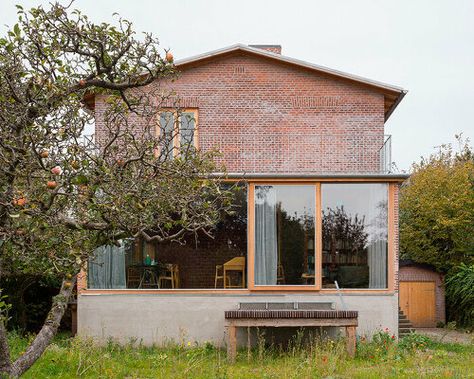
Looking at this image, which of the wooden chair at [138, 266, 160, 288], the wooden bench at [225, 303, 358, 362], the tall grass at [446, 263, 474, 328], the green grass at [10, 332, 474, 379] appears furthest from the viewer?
the tall grass at [446, 263, 474, 328]

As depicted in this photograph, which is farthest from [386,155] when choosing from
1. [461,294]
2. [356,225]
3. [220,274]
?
[461,294]

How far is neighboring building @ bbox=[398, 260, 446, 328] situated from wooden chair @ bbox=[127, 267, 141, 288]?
11201mm

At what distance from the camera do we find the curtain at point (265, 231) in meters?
15.8

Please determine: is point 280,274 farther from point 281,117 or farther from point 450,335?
point 450,335

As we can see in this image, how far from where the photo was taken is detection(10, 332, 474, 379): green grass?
11.0 metres

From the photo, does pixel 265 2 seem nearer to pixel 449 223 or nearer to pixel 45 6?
pixel 45 6

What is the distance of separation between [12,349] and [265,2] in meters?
7.79

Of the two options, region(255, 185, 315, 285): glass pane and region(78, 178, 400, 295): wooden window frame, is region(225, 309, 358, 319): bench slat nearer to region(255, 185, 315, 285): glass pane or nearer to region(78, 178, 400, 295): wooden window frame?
region(78, 178, 400, 295): wooden window frame

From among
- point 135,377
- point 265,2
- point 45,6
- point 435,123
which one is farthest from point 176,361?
point 435,123

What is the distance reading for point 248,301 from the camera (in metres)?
15.5

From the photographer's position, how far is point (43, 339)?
9.09 m

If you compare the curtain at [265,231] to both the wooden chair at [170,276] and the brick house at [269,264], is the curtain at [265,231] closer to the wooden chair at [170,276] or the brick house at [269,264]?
the brick house at [269,264]

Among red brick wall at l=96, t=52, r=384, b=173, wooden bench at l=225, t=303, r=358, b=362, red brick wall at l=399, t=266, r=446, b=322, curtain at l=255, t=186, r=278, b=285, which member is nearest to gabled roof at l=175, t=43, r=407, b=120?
red brick wall at l=96, t=52, r=384, b=173

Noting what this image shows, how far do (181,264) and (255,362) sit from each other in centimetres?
415
